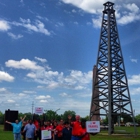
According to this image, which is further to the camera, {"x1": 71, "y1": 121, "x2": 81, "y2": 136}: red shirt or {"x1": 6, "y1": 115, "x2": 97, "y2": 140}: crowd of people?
{"x1": 71, "y1": 121, "x2": 81, "y2": 136}: red shirt

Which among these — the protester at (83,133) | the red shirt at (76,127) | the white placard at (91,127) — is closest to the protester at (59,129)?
the red shirt at (76,127)

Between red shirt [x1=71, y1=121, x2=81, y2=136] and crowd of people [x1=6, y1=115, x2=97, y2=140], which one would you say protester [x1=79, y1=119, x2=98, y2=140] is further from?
red shirt [x1=71, y1=121, x2=81, y2=136]

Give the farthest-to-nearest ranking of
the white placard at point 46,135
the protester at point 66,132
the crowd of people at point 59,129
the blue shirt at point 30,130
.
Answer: the blue shirt at point 30,130
the white placard at point 46,135
the protester at point 66,132
the crowd of people at point 59,129

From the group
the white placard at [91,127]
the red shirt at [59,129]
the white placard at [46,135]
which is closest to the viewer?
the white placard at [91,127]

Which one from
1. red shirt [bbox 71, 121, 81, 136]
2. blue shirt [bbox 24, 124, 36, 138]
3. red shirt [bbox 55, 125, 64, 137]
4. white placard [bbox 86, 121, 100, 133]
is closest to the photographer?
white placard [bbox 86, 121, 100, 133]

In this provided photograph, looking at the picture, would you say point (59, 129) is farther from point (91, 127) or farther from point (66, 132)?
point (91, 127)

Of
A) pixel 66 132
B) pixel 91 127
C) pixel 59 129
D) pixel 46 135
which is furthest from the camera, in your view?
pixel 46 135

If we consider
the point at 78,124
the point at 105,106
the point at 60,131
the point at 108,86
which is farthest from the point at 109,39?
the point at 78,124

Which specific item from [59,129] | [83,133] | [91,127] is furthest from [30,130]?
[91,127]

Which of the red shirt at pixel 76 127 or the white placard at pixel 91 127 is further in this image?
the red shirt at pixel 76 127

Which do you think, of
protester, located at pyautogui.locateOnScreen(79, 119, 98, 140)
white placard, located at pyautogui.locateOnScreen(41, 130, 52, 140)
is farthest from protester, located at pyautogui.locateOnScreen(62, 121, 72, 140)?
protester, located at pyautogui.locateOnScreen(79, 119, 98, 140)

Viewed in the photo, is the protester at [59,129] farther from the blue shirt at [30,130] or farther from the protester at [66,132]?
the blue shirt at [30,130]

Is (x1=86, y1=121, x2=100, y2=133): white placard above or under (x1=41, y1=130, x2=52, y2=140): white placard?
above

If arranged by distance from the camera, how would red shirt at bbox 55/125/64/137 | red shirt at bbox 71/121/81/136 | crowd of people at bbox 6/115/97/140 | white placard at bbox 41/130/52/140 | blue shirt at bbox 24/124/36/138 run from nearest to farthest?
crowd of people at bbox 6/115/97/140 < red shirt at bbox 71/121/81/136 < red shirt at bbox 55/125/64/137 < white placard at bbox 41/130/52/140 < blue shirt at bbox 24/124/36/138
